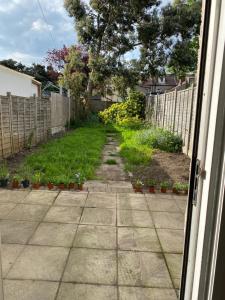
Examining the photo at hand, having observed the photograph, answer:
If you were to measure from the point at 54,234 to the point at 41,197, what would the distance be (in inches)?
48.5

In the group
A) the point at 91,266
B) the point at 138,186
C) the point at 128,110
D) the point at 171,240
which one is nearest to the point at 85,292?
the point at 91,266

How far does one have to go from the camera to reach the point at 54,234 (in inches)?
120

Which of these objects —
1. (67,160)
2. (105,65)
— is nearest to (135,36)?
(105,65)

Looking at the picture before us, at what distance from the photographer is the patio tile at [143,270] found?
2.31m

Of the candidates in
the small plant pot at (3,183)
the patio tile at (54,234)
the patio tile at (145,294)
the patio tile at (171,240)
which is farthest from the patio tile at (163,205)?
the small plant pot at (3,183)

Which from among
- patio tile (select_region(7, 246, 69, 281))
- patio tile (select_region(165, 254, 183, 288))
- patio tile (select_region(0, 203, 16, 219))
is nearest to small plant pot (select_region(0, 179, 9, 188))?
patio tile (select_region(0, 203, 16, 219))

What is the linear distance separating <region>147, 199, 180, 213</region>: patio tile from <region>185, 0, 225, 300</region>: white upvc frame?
9.08ft

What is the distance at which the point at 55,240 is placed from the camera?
293cm

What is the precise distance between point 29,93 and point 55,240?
43.8 ft

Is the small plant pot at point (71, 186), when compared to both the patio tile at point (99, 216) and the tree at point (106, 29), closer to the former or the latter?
the patio tile at point (99, 216)

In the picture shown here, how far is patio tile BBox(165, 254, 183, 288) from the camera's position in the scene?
7.73 ft

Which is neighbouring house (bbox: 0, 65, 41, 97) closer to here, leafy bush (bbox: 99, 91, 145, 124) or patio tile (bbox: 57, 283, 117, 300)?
leafy bush (bbox: 99, 91, 145, 124)

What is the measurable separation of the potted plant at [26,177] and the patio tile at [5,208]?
2.48 ft

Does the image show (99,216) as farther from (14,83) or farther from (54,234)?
(14,83)
